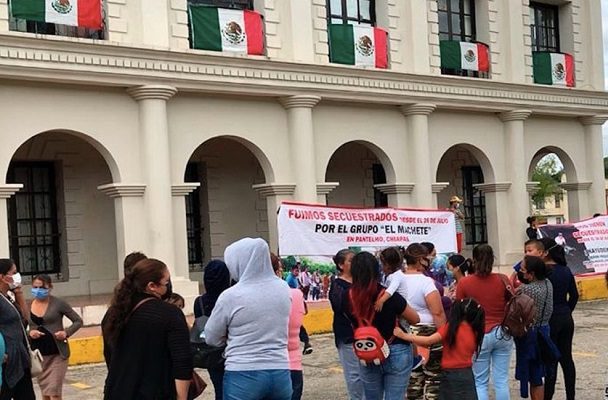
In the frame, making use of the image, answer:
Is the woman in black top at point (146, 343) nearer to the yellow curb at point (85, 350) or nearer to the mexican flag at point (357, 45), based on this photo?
the yellow curb at point (85, 350)

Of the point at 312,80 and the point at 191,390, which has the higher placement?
the point at 312,80

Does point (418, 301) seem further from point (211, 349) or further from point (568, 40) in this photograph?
point (568, 40)

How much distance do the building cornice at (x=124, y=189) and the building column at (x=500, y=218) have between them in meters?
9.37

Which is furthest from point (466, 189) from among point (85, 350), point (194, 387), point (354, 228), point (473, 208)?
point (194, 387)

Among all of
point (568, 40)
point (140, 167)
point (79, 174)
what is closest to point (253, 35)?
point (140, 167)

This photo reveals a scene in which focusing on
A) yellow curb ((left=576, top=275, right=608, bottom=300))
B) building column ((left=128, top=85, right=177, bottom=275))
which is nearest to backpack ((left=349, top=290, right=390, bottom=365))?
building column ((left=128, top=85, right=177, bottom=275))

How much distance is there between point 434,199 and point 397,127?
1.84 m

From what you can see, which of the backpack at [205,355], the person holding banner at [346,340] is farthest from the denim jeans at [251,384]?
the person holding banner at [346,340]

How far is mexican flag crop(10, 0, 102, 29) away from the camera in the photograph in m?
14.5

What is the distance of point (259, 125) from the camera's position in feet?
58.1

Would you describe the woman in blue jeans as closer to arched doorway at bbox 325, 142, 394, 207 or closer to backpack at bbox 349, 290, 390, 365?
backpack at bbox 349, 290, 390, 365

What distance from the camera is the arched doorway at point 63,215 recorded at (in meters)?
17.9

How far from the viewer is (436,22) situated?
811 inches

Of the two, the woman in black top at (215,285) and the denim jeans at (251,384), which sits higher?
the woman in black top at (215,285)
